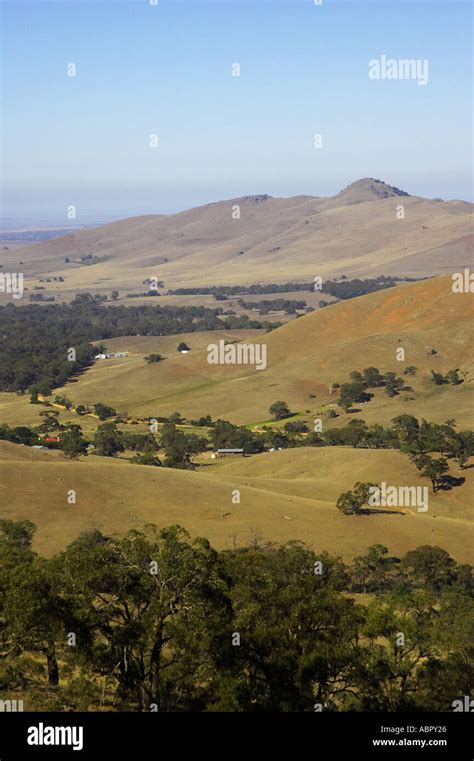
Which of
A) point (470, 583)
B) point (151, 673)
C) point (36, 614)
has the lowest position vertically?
point (470, 583)

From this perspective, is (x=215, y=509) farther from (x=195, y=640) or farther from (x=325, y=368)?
(x=325, y=368)

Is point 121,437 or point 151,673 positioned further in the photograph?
point 121,437

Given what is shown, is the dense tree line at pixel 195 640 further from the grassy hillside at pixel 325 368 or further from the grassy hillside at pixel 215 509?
the grassy hillside at pixel 325 368

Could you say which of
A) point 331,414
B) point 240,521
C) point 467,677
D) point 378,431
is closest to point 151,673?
point 467,677

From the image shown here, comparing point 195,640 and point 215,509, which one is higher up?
point 195,640

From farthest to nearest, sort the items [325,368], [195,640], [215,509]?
[325,368] → [215,509] → [195,640]

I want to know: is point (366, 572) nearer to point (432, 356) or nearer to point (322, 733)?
point (322, 733)

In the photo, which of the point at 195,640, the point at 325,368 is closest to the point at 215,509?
the point at 195,640

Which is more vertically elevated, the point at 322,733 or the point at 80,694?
the point at 322,733

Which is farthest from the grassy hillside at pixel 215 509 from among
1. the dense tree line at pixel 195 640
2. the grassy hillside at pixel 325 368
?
the grassy hillside at pixel 325 368
